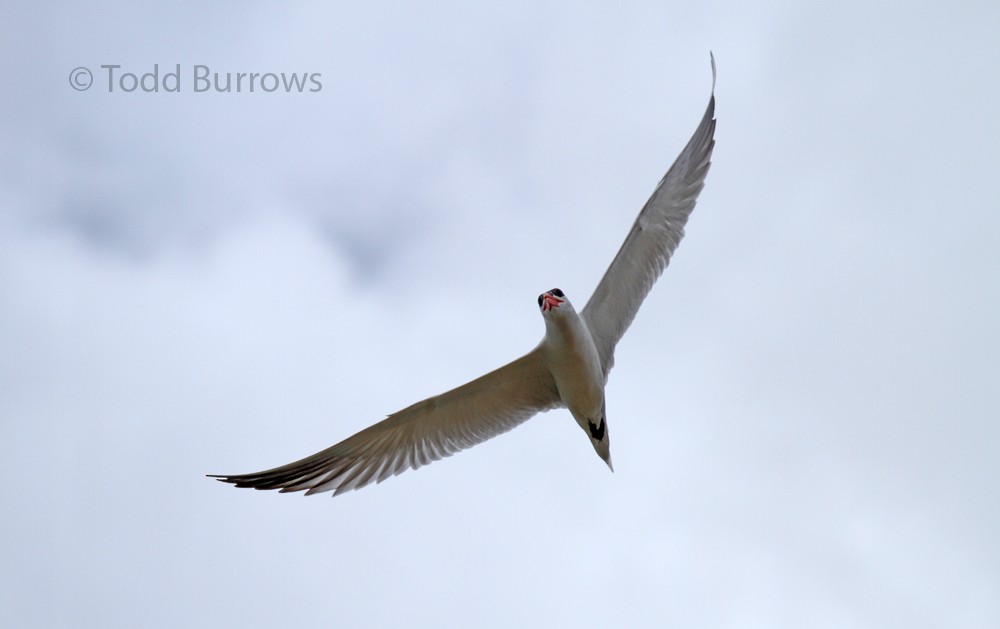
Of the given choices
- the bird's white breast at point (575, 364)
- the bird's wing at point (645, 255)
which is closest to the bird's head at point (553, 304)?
the bird's white breast at point (575, 364)

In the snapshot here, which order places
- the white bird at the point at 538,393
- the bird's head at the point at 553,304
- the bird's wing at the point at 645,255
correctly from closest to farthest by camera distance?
the bird's head at the point at 553,304 < the white bird at the point at 538,393 < the bird's wing at the point at 645,255

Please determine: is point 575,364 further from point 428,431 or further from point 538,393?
point 428,431

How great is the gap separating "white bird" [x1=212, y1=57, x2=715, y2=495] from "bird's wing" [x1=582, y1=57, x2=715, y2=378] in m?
0.01

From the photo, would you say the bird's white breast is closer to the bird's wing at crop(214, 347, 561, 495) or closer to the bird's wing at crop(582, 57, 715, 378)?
the bird's wing at crop(214, 347, 561, 495)

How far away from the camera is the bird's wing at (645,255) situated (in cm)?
1066

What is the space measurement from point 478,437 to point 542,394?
0.99 meters

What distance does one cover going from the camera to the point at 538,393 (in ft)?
35.9

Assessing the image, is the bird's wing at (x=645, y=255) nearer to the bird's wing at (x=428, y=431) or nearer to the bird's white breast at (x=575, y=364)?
the bird's white breast at (x=575, y=364)

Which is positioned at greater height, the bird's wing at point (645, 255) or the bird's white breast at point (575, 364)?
the bird's wing at point (645, 255)

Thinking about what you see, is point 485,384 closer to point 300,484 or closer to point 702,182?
point 300,484

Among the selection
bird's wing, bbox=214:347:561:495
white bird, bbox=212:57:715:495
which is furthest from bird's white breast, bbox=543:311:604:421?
bird's wing, bbox=214:347:561:495

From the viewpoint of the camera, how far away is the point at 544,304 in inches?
384

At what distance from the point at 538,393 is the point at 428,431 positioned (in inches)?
57.7

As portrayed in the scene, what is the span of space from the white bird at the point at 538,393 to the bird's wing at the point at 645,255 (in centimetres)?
1
